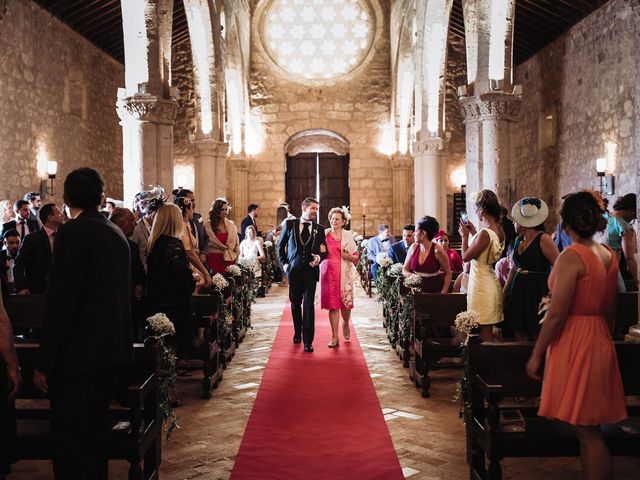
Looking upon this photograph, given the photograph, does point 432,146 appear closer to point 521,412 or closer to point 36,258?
point 36,258

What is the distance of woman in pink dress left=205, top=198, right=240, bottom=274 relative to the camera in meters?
8.25

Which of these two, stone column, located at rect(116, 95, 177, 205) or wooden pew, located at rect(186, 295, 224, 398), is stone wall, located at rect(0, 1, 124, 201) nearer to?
stone column, located at rect(116, 95, 177, 205)

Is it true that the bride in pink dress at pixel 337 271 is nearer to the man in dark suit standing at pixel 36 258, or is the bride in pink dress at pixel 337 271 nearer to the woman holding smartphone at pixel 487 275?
the woman holding smartphone at pixel 487 275

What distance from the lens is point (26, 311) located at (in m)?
5.74

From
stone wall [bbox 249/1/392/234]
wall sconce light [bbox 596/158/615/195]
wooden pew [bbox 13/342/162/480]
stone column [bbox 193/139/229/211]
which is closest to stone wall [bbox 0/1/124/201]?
stone column [bbox 193/139/229/211]

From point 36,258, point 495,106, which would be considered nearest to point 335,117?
point 495,106

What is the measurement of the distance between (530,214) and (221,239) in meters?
4.61

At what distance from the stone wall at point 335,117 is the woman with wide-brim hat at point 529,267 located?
16514 millimetres

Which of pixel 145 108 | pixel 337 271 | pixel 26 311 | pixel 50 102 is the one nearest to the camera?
pixel 26 311

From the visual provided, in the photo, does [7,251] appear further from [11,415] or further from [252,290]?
[11,415]

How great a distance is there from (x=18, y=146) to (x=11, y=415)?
437 inches

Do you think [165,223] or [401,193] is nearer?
[165,223]

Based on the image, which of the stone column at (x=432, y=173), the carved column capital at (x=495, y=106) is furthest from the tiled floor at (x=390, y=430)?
the stone column at (x=432, y=173)

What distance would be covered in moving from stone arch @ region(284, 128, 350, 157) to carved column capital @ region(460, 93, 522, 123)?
1227cm
